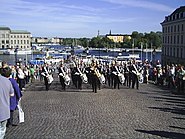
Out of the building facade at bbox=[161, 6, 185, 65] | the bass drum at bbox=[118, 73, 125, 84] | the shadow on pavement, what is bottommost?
the shadow on pavement

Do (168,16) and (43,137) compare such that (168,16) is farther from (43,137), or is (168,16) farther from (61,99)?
(43,137)

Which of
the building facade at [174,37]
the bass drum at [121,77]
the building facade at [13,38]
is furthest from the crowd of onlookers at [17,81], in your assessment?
the building facade at [13,38]

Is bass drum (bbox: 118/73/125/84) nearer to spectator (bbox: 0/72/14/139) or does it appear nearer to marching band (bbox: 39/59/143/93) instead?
marching band (bbox: 39/59/143/93)

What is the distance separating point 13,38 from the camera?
162 metres

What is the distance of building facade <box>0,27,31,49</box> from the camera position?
160 metres

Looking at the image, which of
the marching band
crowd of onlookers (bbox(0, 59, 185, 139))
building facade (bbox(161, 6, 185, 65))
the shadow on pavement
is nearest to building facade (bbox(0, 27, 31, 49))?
building facade (bbox(161, 6, 185, 65))

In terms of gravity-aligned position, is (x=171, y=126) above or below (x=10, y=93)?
below

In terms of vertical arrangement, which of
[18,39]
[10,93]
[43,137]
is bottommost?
[43,137]

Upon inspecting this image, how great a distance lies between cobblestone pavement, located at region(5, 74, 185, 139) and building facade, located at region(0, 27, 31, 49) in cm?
14992

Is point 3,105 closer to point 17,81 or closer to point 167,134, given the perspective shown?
point 167,134

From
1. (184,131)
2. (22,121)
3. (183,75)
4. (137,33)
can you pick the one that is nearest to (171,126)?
(184,131)

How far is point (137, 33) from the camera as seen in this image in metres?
159

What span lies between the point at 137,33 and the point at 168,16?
3185 inches

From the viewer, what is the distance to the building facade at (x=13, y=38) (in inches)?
6294
